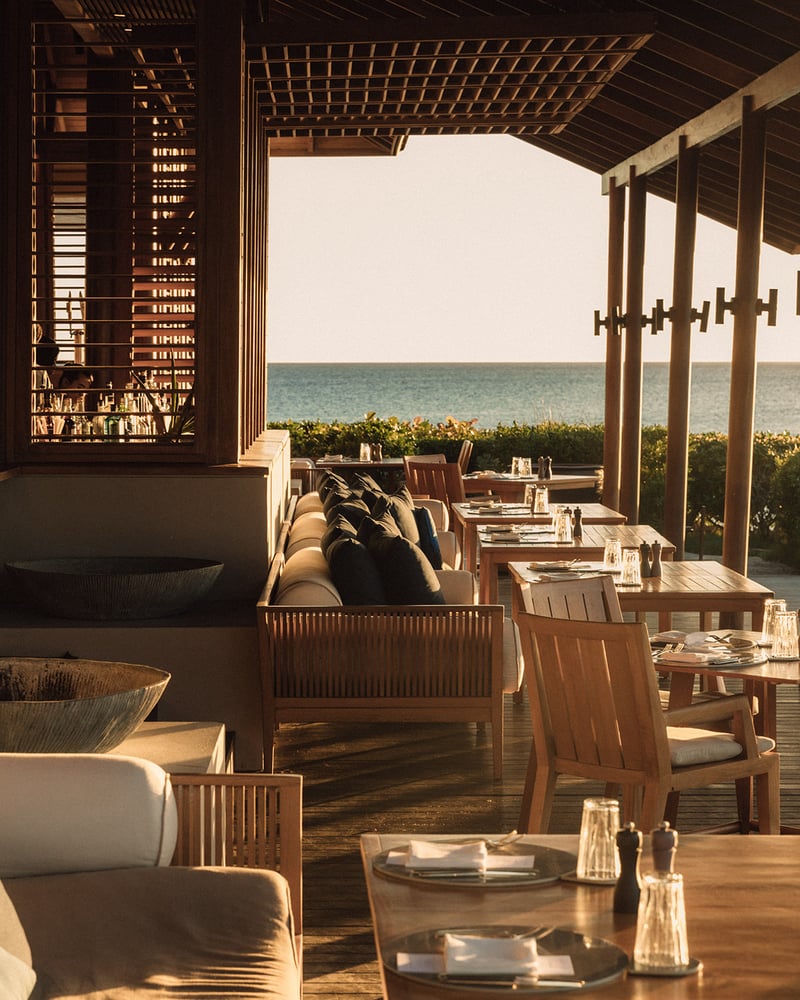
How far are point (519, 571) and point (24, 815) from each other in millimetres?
3619

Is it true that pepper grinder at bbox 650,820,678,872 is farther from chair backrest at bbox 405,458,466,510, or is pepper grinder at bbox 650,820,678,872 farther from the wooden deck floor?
chair backrest at bbox 405,458,466,510

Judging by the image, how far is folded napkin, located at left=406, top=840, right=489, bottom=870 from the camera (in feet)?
7.75

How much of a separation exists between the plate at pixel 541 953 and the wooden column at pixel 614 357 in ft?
35.6

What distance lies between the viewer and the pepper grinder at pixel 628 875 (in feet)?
7.12

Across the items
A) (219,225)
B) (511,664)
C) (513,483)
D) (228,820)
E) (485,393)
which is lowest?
(511,664)

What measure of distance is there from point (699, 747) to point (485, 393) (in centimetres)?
5607

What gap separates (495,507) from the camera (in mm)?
8945

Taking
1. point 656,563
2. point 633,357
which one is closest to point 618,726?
point 656,563

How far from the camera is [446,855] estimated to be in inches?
94.7

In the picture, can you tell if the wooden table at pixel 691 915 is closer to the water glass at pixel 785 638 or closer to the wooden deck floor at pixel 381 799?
the wooden deck floor at pixel 381 799

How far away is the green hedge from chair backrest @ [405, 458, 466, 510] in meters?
3.26

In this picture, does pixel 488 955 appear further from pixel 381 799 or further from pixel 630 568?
pixel 630 568

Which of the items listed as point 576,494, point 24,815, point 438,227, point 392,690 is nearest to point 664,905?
point 24,815

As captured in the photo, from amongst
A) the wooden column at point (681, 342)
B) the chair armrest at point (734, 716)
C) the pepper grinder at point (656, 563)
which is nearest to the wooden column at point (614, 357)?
the wooden column at point (681, 342)
